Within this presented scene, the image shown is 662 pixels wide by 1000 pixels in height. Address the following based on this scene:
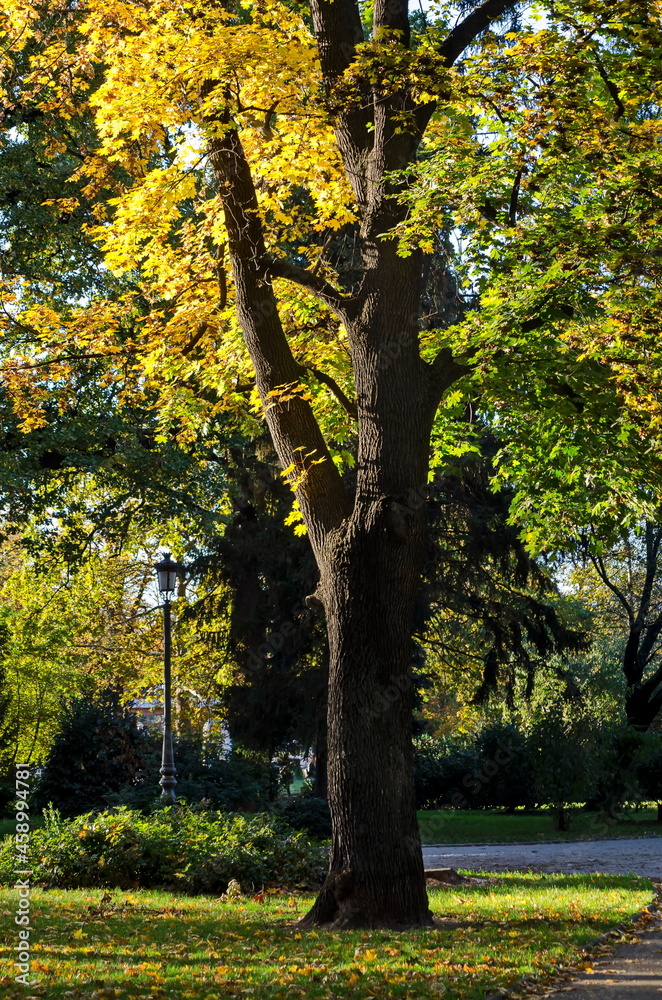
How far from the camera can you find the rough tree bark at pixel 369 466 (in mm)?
8766

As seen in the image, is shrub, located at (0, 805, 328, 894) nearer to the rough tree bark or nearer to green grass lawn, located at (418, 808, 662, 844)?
the rough tree bark

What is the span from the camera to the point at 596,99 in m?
10.1

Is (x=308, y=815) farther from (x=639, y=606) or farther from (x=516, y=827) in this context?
(x=639, y=606)

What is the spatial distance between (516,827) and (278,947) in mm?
17182

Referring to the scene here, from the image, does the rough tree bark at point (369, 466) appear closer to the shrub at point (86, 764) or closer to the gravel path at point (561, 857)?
the gravel path at point (561, 857)

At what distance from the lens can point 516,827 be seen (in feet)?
77.6

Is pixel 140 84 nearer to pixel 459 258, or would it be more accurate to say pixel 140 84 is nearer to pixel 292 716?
pixel 459 258

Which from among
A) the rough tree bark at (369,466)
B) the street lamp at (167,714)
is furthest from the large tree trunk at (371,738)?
the street lamp at (167,714)

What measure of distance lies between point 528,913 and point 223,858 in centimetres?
430

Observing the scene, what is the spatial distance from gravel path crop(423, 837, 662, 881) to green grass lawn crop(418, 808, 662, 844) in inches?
44.6

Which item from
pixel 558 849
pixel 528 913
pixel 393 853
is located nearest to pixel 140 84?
pixel 393 853

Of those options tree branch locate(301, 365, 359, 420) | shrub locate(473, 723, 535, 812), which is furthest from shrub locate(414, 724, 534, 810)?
tree branch locate(301, 365, 359, 420)

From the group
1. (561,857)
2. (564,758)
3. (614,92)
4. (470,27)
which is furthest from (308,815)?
(614,92)

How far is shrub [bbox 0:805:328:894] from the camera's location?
483 inches
